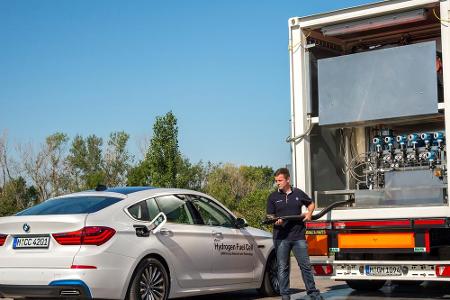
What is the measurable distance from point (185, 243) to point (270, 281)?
6.98 feet

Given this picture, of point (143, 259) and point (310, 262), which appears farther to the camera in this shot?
point (310, 262)

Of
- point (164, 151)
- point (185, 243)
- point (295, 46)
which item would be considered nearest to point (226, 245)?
point (185, 243)

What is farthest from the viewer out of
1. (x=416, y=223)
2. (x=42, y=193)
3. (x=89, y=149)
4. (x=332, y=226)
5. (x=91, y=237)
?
(x=89, y=149)

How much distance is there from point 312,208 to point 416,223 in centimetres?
131

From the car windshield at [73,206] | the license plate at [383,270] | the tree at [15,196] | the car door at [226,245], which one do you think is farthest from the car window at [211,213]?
the tree at [15,196]

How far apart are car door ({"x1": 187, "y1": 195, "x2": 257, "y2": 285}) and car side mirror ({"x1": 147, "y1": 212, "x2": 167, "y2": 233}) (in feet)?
3.64

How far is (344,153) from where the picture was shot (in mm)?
10586

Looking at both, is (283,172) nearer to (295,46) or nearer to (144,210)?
(295,46)

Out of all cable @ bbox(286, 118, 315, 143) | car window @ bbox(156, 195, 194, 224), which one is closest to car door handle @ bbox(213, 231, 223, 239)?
car window @ bbox(156, 195, 194, 224)

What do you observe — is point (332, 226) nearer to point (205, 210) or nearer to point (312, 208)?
point (312, 208)

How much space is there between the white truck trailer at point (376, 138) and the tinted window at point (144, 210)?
2.02 metres

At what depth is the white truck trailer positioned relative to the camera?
29.8 feet

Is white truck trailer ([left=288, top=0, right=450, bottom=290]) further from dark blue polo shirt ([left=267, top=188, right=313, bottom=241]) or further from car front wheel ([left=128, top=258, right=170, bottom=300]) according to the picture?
car front wheel ([left=128, top=258, right=170, bottom=300])

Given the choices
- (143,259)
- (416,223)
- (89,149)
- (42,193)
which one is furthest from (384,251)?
(89,149)
